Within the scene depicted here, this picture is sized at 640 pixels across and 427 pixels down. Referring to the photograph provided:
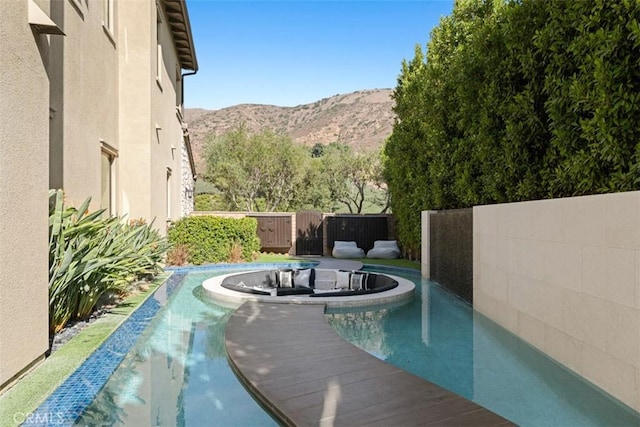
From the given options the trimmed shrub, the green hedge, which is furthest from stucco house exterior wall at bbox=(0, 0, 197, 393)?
the green hedge

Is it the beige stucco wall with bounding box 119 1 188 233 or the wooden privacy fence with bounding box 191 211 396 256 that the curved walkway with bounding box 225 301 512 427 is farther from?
the wooden privacy fence with bounding box 191 211 396 256

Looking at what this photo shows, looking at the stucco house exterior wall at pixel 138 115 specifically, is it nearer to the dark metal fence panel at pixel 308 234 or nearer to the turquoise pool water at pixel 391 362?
the turquoise pool water at pixel 391 362

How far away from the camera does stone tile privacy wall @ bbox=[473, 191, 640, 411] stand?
11.6 feet

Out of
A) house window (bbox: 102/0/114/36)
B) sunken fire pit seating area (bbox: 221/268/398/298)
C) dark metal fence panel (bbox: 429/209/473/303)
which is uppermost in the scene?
house window (bbox: 102/0/114/36)

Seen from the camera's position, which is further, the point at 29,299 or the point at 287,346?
the point at 287,346

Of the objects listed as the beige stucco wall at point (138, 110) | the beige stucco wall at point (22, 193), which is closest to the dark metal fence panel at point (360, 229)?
the beige stucco wall at point (138, 110)

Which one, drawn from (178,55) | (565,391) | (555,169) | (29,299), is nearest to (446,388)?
(565,391)

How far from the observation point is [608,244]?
3.86 metres

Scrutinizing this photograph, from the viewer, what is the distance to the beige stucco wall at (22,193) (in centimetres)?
347

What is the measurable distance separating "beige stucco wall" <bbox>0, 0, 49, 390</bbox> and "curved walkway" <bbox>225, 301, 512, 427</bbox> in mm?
1926

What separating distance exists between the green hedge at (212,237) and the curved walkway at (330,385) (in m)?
8.49

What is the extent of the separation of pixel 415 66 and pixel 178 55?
392 inches

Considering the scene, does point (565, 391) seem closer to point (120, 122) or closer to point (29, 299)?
point (29, 299)

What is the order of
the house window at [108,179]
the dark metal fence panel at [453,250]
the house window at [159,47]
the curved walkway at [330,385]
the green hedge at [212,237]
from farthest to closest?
the green hedge at [212,237]
the house window at [159,47]
the house window at [108,179]
the dark metal fence panel at [453,250]
the curved walkway at [330,385]
